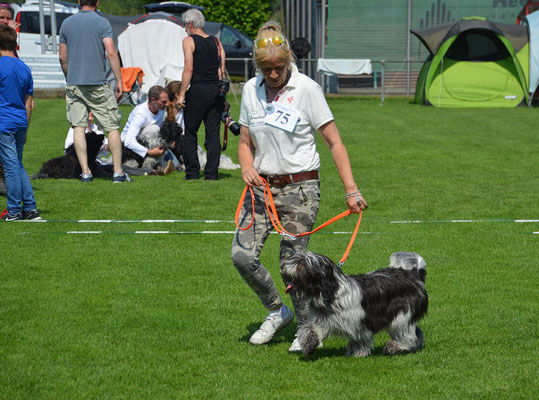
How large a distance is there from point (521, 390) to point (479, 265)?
246 centimetres

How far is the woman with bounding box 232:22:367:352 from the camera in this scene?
161 inches

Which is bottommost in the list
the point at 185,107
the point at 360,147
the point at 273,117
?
the point at 360,147

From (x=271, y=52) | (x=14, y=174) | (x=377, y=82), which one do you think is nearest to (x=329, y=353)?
(x=271, y=52)

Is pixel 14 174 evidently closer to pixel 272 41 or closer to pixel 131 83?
pixel 272 41

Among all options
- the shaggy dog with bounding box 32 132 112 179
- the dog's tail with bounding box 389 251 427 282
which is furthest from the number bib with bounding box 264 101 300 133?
the shaggy dog with bounding box 32 132 112 179

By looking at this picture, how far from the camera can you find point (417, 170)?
36.3 feet

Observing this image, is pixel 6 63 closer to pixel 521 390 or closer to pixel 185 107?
pixel 185 107

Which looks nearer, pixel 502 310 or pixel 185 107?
pixel 502 310

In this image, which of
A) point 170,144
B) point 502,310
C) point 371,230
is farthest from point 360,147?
point 502,310

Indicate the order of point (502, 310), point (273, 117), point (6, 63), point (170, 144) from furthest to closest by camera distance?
1. point (170, 144)
2. point (6, 63)
3. point (502, 310)
4. point (273, 117)

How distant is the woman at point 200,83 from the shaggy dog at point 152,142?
683mm

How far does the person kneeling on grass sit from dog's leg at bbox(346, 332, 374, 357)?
14.4 ft

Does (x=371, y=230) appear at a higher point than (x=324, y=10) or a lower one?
lower

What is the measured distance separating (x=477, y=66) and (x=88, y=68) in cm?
1540
